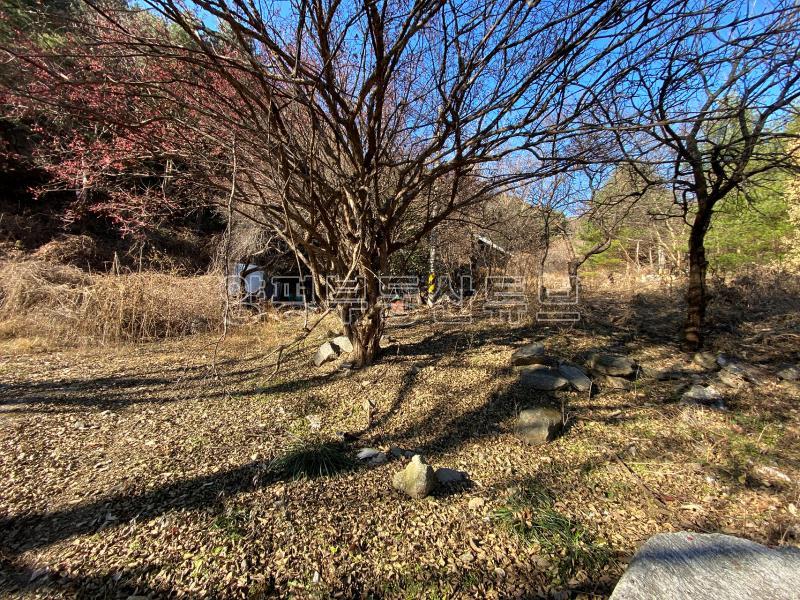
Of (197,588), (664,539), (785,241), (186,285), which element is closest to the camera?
(197,588)

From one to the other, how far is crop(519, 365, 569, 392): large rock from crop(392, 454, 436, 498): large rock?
1.57 meters

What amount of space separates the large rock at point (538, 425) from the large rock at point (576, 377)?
0.62 m

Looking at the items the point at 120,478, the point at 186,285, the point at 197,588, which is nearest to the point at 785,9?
the point at 197,588

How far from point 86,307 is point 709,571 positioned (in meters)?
6.71

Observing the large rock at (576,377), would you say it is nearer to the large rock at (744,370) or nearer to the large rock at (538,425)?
the large rock at (538,425)

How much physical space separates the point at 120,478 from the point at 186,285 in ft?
14.7

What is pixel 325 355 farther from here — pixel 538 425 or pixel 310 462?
pixel 538 425

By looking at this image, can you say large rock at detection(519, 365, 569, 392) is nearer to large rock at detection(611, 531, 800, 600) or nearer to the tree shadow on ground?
large rock at detection(611, 531, 800, 600)

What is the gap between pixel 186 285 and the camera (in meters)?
5.86

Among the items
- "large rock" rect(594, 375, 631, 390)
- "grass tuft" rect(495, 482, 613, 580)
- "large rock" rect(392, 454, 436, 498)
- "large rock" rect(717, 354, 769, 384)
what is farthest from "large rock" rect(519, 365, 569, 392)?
"large rock" rect(717, 354, 769, 384)

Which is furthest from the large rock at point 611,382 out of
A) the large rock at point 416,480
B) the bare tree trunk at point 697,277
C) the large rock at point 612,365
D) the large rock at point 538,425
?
the large rock at point 416,480

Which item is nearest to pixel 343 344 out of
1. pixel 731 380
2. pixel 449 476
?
pixel 449 476

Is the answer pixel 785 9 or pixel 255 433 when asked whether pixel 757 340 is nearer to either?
pixel 785 9

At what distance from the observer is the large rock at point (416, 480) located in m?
1.97
